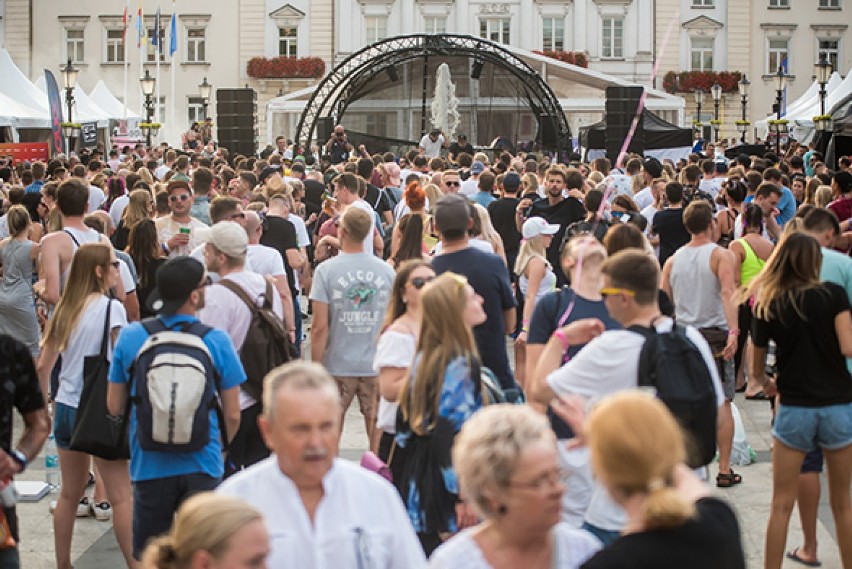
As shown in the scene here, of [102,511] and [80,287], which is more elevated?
[80,287]

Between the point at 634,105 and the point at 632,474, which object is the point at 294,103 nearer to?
the point at 634,105

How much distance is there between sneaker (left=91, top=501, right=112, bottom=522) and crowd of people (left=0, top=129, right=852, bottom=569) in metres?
0.01

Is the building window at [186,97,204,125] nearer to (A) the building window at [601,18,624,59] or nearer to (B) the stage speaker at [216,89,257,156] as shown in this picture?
(A) the building window at [601,18,624,59]

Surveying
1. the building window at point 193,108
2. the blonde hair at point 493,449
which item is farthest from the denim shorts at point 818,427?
the building window at point 193,108

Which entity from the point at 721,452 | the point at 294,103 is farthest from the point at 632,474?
the point at 294,103

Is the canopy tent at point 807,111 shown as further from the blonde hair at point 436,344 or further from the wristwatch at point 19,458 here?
the wristwatch at point 19,458

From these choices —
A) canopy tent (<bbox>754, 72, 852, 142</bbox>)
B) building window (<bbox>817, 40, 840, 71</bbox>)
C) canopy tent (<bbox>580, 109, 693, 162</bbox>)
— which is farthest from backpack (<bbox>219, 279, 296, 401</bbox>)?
building window (<bbox>817, 40, 840, 71</bbox>)

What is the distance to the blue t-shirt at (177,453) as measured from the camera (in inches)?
233

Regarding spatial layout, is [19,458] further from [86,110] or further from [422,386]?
[86,110]

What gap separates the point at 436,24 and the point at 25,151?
36452 millimetres

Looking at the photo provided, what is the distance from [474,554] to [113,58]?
6247cm

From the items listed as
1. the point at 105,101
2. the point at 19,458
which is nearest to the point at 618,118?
the point at 19,458

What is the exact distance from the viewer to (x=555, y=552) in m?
3.73

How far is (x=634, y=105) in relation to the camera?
86.3 feet
